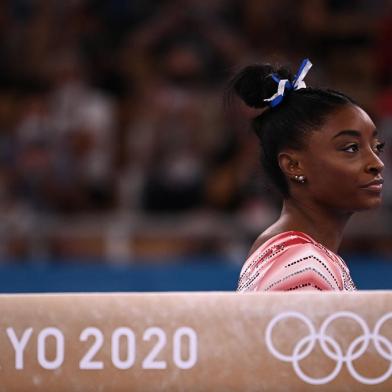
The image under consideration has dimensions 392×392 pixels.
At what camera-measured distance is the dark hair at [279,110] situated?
2078 millimetres

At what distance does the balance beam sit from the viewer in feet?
4.83

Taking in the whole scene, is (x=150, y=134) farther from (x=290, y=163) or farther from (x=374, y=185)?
(x=374, y=185)

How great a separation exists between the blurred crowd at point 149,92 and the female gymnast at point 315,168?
2.43 meters

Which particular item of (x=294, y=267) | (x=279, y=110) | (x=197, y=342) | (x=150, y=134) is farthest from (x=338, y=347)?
(x=150, y=134)

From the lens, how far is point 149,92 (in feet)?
18.3

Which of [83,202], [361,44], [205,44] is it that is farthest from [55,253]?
[361,44]

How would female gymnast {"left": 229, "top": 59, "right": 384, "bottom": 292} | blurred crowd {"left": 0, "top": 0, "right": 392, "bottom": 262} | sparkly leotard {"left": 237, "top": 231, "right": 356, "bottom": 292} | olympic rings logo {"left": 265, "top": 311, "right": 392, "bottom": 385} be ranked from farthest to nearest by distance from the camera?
blurred crowd {"left": 0, "top": 0, "right": 392, "bottom": 262}
female gymnast {"left": 229, "top": 59, "right": 384, "bottom": 292}
sparkly leotard {"left": 237, "top": 231, "right": 356, "bottom": 292}
olympic rings logo {"left": 265, "top": 311, "right": 392, "bottom": 385}

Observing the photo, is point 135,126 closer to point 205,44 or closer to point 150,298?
point 205,44

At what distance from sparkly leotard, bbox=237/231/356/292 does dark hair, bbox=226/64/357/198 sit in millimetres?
245

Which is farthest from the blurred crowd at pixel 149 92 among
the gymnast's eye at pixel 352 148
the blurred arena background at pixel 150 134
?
the gymnast's eye at pixel 352 148

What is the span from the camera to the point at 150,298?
1.51m

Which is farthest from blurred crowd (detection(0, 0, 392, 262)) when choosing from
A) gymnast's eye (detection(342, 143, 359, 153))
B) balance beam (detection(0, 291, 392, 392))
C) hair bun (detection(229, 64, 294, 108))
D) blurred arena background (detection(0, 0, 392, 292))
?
balance beam (detection(0, 291, 392, 392))

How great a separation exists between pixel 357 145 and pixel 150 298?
73 cm

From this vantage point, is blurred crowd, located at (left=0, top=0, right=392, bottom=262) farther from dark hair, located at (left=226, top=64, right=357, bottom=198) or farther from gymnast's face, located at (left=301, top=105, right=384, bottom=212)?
gymnast's face, located at (left=301, top=105, right=384, bottom=212)
